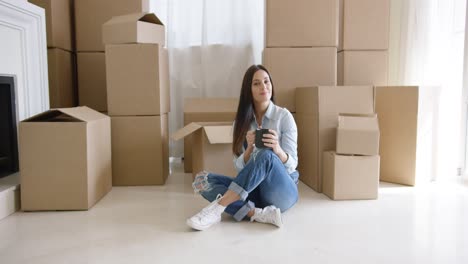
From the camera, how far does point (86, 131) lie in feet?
6.86

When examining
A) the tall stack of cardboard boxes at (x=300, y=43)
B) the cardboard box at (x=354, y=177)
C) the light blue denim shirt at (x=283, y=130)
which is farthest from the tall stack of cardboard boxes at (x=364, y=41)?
the light blue denim shirt at (x=283, y=130)

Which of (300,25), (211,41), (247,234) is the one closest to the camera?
(247,234)

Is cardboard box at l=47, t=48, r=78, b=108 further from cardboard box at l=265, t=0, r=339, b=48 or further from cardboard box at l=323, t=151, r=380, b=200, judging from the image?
cardboard box at l=323, t=151, r=380, b=200

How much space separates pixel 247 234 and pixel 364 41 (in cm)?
179

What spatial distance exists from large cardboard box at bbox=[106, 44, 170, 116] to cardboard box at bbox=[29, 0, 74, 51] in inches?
23.5

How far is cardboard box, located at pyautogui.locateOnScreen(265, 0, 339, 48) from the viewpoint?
9.27 ft

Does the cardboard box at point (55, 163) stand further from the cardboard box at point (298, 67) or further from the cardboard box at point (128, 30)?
the cardboard box at point (298, 67)

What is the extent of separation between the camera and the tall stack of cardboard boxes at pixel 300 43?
283 centimetres

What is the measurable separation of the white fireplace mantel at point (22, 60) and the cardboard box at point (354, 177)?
169 cm

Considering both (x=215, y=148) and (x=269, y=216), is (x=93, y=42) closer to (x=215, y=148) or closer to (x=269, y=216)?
(x=215, y=148)

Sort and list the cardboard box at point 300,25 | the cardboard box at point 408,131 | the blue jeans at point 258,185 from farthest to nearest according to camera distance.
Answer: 1. the cardboard box at point 300,25
2. the cardboard box at point 408,131
3. the blue jeans at point 258,185

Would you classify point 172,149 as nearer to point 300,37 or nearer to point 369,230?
point 300,37

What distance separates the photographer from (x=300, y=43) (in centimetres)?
285

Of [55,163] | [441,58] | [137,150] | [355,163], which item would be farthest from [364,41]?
[55,163]
